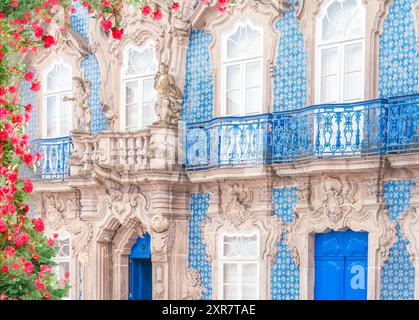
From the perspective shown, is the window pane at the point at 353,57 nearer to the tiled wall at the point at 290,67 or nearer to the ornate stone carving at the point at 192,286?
the tiled wall at the point at 290,67

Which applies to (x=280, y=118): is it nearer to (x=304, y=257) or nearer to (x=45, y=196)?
(x=304, y=257)

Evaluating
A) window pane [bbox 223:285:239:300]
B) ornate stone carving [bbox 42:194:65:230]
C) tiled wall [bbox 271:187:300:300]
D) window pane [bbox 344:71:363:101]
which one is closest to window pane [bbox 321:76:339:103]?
window pane [bbox 344:71:363:101]

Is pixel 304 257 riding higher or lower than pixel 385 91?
lower

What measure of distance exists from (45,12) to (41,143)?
24.0ft

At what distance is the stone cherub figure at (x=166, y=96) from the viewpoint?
592 inches

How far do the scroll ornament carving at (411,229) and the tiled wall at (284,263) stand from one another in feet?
5.61

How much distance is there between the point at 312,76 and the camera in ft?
44.7

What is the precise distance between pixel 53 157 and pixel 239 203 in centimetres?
362

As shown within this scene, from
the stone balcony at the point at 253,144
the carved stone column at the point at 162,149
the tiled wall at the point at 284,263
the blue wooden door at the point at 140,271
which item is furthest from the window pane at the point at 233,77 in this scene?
the blue wooden door at the point at 140,271

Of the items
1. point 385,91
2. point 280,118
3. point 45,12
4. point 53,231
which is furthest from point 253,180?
point 45,12

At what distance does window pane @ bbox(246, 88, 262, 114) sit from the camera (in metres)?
14.4

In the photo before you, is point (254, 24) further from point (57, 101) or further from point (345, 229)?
point (57, 101)

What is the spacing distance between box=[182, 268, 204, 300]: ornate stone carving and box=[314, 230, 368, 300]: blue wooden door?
6.60 feet

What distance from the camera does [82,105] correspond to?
16312mm
